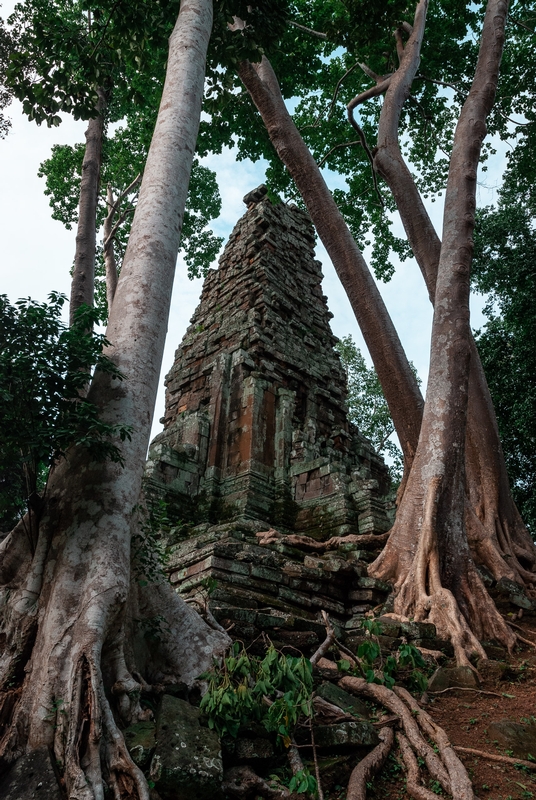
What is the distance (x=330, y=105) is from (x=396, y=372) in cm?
647

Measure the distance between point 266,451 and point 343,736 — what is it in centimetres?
679

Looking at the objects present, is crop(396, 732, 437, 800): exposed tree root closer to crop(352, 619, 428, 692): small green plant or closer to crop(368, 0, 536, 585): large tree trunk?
crop(352, 619, 428, 692): small green plant

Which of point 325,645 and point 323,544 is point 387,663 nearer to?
point 325,645

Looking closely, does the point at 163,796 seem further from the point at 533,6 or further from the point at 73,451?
the point at 533,6

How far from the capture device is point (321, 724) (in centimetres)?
306

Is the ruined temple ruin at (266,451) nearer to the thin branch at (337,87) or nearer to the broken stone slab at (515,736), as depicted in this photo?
the broken stone slab at (515,736)

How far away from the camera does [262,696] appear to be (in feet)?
9.84

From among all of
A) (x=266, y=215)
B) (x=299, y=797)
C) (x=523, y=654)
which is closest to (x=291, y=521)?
(x=523, y=654)

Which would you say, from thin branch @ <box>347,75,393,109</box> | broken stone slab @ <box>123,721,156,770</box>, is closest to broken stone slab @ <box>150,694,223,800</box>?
broken stone slab @ <box>123,721,156,770</box>

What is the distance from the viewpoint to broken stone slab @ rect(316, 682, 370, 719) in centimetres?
329

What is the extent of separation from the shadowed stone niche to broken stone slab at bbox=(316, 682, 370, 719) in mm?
1749

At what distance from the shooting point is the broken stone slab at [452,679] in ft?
12.9

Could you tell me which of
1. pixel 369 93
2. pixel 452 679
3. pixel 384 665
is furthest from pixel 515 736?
pixel 369 93

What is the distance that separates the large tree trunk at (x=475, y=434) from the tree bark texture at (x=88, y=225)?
13.4 ft
